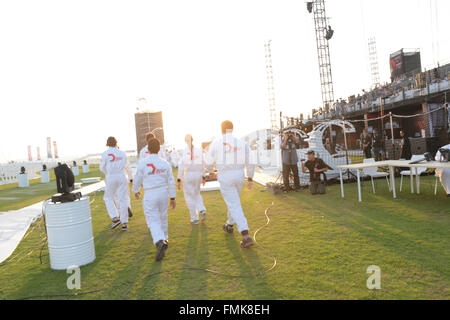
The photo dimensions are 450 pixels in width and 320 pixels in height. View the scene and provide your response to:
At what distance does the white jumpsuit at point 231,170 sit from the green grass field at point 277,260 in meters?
0.56

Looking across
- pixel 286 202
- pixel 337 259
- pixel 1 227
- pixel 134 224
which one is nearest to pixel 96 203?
pixel 1 227

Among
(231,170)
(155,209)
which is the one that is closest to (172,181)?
(155,209)

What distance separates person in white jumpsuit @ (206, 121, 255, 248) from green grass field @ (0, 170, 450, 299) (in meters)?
0.47

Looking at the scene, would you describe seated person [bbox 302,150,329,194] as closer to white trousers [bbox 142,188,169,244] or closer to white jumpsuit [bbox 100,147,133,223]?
white jumpsuit [bbox 100,147,133,223]

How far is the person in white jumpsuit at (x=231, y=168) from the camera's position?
15.0 ft

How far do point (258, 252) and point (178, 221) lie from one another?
2.89 metres

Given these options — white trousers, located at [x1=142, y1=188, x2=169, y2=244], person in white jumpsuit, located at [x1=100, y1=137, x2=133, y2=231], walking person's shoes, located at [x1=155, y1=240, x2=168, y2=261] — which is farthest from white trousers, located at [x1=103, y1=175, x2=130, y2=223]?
walking person's shoes, located at [x1=155, y1=240, x2=168, y2=261]

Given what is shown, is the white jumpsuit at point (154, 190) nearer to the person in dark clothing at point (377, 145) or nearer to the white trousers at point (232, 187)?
the white trousers at point (232, 187)

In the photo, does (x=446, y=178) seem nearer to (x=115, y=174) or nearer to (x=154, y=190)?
(x=154, y=190)

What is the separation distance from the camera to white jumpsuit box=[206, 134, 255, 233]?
182 inches

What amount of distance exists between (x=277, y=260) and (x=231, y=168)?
1532 millimetres

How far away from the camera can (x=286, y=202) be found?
317 inches
